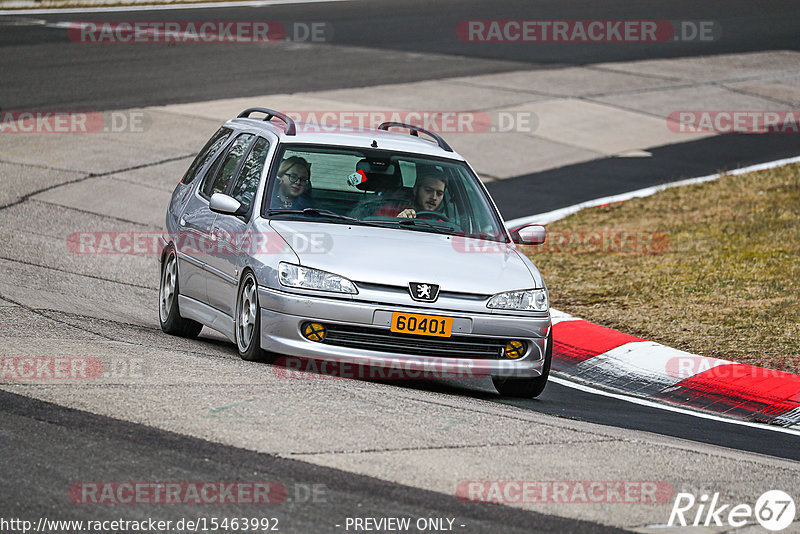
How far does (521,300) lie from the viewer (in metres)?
8.14

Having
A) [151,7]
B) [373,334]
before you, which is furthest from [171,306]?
[151,7]

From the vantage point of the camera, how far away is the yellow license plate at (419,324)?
25.6 feet

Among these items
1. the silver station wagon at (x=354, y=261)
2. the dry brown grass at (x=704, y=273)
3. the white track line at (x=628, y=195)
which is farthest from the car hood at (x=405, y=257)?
the white track line at (x=628, y=195)

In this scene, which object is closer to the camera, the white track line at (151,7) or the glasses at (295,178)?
the glasses at (295,178)

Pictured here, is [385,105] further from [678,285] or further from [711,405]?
[711,405]

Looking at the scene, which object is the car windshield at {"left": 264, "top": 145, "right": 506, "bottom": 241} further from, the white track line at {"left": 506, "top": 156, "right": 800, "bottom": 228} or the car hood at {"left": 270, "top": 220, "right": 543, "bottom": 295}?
the white track line at {"left": 506, "top": 156, "right": 800, "bottom": 228}

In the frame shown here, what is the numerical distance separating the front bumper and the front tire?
0.09m

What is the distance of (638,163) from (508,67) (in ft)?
23.5

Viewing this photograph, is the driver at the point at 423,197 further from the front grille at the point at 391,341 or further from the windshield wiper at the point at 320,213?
the front grille at the point at 391,341

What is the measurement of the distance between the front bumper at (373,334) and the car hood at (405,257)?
19 cm

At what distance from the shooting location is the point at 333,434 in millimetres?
6305

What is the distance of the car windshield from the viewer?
871cm

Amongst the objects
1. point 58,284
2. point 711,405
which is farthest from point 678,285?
point 58,284

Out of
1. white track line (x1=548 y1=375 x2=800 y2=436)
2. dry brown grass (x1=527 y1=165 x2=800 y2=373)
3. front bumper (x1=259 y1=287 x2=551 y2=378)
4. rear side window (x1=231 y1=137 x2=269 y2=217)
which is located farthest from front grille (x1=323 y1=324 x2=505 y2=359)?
dry brown grass (x1=527 y1=165 x2=800 y2=373)
